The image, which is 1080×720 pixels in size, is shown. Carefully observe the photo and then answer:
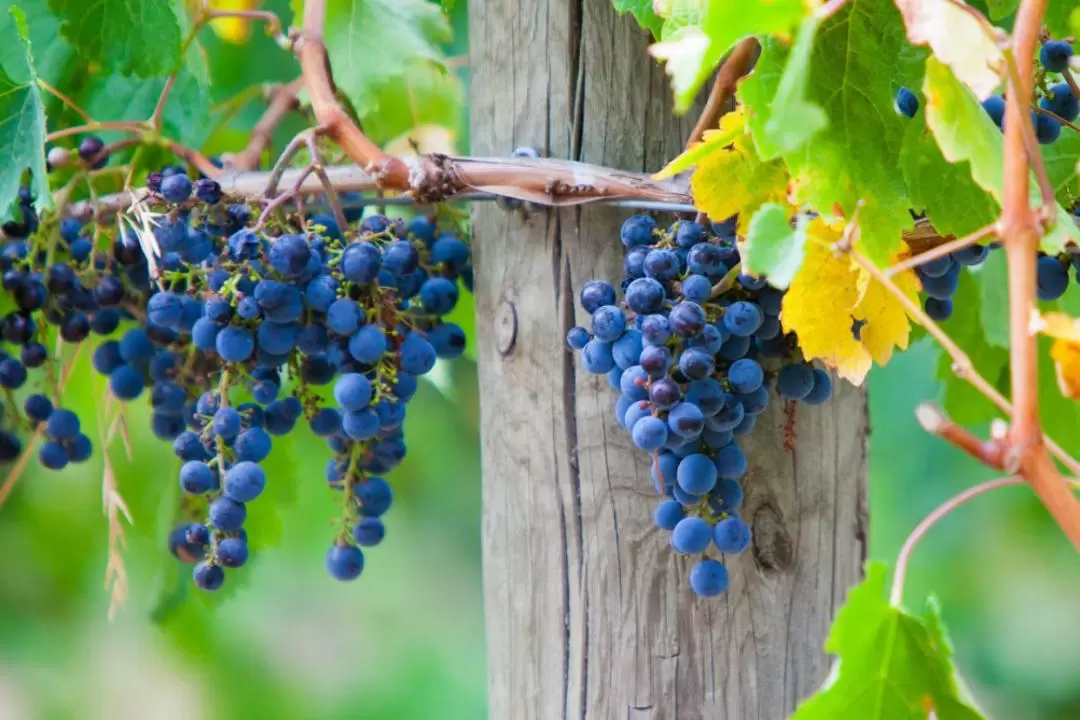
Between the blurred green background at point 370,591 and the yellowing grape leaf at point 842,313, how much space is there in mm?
777

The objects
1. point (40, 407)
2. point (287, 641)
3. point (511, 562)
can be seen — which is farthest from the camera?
point (287, 641)

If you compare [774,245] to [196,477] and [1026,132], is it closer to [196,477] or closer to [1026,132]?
[1026,132]

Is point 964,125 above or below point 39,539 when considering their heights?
above

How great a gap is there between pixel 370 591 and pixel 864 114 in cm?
318

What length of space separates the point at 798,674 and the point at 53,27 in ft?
3.68

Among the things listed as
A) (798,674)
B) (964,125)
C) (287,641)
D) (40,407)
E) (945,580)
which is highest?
(964,125)

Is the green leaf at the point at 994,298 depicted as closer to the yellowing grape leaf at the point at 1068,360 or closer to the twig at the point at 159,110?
the yellowing grape leaf at the point at 1068,360

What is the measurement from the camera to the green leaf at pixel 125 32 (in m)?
1.24

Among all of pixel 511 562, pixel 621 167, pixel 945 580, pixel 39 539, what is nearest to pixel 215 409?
pixel 511 562

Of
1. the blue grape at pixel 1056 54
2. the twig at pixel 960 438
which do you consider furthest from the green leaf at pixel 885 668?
the blue grape at pixel 1056 54

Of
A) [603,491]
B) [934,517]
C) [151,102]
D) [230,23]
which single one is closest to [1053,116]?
[934,517]

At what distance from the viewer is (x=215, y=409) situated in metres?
1.10

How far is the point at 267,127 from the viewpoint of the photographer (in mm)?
1428

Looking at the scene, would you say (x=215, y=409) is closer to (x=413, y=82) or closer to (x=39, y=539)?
(x=413, y=82)
